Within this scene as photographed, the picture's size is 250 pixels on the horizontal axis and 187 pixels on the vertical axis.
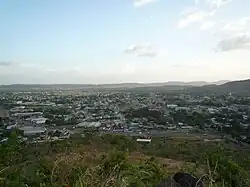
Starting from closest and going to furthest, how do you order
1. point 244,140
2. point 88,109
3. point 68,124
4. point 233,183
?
point 233,183 → point 244,140 → point 68,124 → point 88,109

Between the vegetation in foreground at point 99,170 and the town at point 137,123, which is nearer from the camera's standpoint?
the vegetation in foreground at point 99,170

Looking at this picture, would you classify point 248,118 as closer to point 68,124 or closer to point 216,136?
point 216,136

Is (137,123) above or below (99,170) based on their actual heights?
below

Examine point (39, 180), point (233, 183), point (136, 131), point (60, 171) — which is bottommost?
point (136, 131)

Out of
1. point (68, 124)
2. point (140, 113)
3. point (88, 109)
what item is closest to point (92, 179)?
point (68, 124)

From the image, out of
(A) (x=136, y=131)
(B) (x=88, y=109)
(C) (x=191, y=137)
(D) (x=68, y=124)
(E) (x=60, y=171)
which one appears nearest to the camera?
(E) (x=60, y=171)

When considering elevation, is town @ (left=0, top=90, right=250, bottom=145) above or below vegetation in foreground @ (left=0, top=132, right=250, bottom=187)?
below

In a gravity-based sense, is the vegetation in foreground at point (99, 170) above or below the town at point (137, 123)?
above

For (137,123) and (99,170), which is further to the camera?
(137,123)

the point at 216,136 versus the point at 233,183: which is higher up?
the point at 233,183

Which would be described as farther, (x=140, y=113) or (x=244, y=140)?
(x=140, y=113)

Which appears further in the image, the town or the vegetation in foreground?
the town
